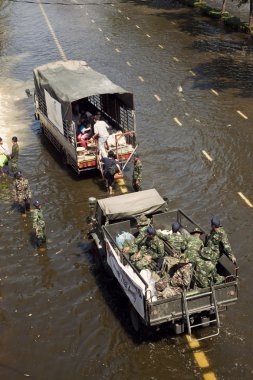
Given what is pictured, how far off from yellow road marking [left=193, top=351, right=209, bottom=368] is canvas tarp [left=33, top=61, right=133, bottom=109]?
1120 centimetres

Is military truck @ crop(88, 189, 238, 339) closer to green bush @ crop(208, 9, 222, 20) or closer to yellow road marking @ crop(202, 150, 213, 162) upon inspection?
yellow road marking @ crop(202, 150, 213, 162)

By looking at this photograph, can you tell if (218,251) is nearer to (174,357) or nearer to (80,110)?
(174,357)

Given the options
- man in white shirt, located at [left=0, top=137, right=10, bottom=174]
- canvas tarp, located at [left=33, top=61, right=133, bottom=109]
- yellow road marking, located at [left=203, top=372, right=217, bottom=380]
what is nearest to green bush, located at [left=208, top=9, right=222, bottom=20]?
canvas tarp, located at [left=33, top=61, right=133, bottom=109]

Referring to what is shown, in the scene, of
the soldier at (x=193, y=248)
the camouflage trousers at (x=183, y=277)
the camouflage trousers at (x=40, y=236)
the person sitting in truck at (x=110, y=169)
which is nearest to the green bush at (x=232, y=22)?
the person sitting in truck at (x=110, y=169)

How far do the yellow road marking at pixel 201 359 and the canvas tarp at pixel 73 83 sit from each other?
11.2 meters

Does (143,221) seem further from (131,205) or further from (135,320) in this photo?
(135,320)

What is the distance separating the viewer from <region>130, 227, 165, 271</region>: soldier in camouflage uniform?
469 inches

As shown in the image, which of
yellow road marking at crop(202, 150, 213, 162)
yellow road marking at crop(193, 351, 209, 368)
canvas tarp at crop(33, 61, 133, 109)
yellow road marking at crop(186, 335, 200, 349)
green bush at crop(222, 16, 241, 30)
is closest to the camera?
yellow road marking at crop(193, 351, 209, 368)

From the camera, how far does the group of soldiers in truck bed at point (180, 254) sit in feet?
36.8

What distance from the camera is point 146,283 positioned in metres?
10.7

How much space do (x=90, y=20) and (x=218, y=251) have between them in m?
42.4

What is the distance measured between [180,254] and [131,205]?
109 inches

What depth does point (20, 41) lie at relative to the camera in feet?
139

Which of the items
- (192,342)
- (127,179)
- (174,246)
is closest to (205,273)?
(174,246)
